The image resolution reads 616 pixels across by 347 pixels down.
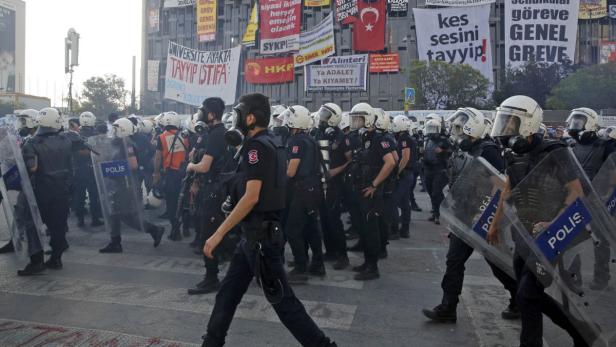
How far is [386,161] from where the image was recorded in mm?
6062

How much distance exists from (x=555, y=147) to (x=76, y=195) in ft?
26.4

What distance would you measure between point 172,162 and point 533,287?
638 cm

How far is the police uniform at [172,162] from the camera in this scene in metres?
8.74

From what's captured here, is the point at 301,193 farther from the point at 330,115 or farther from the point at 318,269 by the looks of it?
the point at 330,115

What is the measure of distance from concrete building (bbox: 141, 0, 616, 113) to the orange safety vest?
44.5 m

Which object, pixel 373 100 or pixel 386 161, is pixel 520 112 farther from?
pixel 373 100

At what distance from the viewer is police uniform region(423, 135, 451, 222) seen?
973 cm

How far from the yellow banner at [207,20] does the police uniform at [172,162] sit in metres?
44.1

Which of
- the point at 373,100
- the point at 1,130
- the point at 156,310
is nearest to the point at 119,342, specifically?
the point at 156,310

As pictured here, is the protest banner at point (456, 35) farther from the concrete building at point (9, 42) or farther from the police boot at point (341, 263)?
the concrete building at point (9, 42)

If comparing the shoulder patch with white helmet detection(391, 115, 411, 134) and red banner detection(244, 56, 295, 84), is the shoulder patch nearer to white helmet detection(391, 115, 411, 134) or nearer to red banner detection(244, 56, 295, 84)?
white helmet detection(391, 115, 411, 134)

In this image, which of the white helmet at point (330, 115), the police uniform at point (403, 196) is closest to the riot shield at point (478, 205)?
the white helmet at point (330, 115)

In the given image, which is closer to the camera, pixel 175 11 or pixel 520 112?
pixel 520 112

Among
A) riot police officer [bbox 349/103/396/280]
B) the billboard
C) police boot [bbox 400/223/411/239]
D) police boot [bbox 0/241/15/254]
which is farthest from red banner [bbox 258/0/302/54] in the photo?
the billboard
